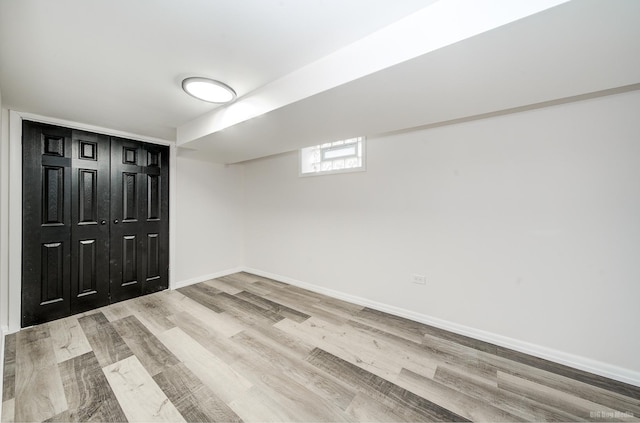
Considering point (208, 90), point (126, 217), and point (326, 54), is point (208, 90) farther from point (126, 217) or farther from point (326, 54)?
point (126, 217)

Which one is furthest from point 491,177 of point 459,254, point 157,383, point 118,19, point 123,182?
point 123,182

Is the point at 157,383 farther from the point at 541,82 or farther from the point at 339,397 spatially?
the point at 541,82

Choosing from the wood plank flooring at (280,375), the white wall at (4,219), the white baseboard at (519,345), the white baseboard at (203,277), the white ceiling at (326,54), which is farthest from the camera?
the white baseboard at (203,277)

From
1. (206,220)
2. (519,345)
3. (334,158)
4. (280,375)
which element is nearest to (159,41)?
(334,158)

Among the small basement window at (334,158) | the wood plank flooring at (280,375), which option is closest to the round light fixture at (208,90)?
the small basement window at (334,158)

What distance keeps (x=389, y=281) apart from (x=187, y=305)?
2605 mm

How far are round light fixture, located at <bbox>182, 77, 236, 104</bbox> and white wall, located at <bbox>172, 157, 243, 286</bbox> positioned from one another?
1.93 metres

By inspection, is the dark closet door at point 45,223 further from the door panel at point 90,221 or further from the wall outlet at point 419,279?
the wall outlet at point 419,279

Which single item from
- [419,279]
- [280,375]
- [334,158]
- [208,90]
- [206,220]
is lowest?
[280,375]

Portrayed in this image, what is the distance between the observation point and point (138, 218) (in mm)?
3234

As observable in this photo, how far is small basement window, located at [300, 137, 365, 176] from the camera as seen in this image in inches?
124

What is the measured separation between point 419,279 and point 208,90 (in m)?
2.85

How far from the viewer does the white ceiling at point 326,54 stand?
44.8 inches

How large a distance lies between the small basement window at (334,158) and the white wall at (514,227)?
155 millimetres
